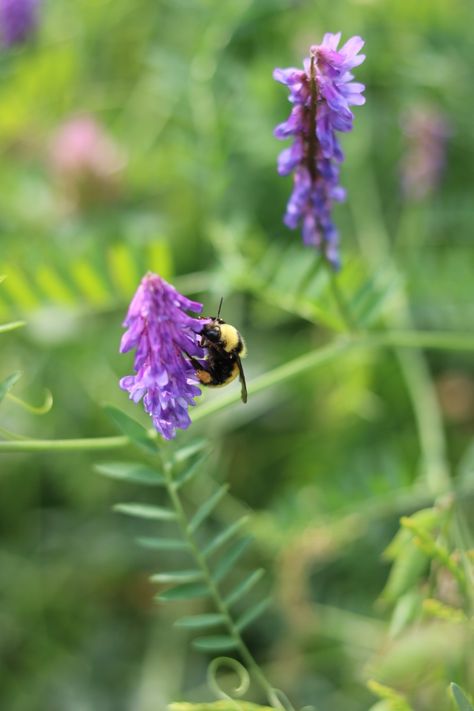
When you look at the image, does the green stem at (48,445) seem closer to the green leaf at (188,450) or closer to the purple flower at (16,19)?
the green leaf at (188,450)

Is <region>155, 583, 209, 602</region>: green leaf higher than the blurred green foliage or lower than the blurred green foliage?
lower

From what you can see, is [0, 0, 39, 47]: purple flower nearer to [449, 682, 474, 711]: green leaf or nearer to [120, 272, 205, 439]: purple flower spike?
[120, 272, 205, 439]: purple flower spike

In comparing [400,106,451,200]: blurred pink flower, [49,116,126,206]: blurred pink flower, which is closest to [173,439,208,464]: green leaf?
[400,106,451,200]: blurred pink flower

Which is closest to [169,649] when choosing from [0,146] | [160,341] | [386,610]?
[386,610]

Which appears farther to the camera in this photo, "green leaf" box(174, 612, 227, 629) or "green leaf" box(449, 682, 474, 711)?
"green leaf" box(174, 612, 227, 629)

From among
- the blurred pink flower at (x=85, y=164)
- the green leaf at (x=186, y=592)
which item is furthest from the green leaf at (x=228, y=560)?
the blurred pink flower at (x=85, y=164)

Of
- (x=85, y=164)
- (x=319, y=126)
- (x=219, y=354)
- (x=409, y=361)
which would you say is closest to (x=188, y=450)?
(x=219, y=354)
